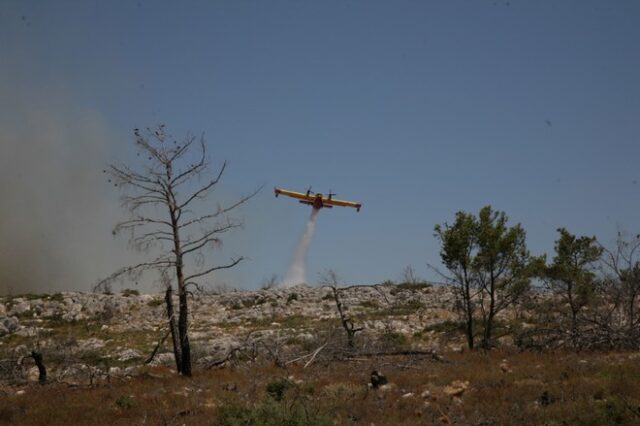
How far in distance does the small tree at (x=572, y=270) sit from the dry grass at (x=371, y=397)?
12028mm

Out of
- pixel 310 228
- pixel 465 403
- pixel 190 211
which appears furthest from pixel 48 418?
pixel 310 228

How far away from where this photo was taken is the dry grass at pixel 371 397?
35.3 feet

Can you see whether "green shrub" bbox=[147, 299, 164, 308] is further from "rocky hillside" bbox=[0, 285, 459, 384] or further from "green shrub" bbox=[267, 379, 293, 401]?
"green shrub" bbox=[267, 379, 293, 401]

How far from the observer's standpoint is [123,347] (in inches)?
1130

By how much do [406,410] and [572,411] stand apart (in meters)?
2.91

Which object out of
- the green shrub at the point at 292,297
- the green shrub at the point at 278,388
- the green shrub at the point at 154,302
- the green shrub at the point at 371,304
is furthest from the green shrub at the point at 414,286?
the green shrub at the point at 278,388

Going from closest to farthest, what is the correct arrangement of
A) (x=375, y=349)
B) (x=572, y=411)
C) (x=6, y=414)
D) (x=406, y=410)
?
(x=572, y=411) < (x=406, y=410) < (x=6, y=414) < (x=375, y=349)

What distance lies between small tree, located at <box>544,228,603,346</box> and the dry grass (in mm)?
12028

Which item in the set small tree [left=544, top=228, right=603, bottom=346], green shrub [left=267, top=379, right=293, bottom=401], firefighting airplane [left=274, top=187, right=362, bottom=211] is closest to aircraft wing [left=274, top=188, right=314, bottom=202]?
firefighting airplane [left=274, top=187, right=362, bottom=211]

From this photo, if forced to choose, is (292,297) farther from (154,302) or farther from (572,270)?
(572,270)

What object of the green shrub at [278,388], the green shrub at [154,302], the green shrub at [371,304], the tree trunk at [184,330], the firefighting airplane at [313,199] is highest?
the firefighting airplane at [313,199]

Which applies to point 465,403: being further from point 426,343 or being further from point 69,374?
Answer: point 426,343

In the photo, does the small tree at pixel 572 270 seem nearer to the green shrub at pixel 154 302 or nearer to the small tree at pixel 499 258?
the small tree at pixel 499 258

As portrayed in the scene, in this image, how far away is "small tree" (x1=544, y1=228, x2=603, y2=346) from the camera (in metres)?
28.5
